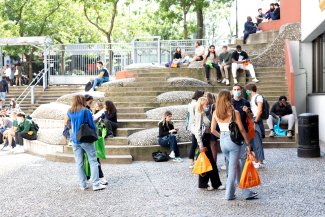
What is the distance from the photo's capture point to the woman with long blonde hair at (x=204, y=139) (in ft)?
32.8

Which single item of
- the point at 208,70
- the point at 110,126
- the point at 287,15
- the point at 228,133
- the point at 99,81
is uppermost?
the point at 287,15

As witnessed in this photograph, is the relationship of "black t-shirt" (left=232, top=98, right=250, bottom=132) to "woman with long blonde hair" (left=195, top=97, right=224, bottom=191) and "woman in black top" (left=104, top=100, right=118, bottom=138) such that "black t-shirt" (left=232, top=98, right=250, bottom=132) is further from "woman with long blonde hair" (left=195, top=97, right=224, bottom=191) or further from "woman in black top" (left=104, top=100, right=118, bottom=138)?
"woman in black top" (left=104, top=100, right=118, bottom=138)

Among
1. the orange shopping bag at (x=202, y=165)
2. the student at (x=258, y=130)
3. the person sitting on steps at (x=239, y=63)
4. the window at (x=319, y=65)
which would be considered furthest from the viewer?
the person sitting on steps at (x=239, y=63)

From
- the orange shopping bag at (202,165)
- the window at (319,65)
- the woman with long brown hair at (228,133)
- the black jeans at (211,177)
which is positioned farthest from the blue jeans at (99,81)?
the woman with long brown hair at (228,133)

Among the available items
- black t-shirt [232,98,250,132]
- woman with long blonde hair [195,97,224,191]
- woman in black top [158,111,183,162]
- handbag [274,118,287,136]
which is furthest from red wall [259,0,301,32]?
black t-shirt [232,98,250,132]

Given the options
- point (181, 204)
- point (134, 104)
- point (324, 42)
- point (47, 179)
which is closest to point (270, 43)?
point (324, 42)

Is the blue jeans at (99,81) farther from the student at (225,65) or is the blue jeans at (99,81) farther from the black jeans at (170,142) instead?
the black jeans at (170,142)

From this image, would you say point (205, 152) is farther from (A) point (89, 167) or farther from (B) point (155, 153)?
(B) point (155, 153)

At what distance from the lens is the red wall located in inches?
957

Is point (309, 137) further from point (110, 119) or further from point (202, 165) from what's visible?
point (110, 119)

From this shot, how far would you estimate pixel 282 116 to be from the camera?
1638 centimetres

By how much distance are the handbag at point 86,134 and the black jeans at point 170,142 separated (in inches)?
159

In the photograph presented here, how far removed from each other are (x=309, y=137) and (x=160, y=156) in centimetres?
356

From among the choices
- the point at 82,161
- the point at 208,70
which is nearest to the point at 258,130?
the point at 82,161
